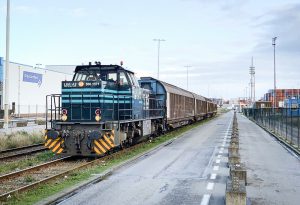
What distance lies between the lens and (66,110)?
51.7 ft

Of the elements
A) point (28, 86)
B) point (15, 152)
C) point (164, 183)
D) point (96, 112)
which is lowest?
point (15, 152)

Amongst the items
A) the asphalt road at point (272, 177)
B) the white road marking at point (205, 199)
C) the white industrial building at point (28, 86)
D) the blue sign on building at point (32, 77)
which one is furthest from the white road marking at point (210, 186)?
the blue sign on building at point (32, 77)

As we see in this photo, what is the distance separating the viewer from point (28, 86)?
60.9 m

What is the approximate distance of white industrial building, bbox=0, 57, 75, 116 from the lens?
→ 55.6 meters

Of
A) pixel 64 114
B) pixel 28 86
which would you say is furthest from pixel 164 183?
pixel 28 86

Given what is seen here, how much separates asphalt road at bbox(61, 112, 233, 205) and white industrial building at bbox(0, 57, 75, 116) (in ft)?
138

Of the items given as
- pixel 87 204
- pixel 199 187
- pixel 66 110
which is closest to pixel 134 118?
pixel 66 110

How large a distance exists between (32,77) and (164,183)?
5494 cm

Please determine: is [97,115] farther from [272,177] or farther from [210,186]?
[272,177]

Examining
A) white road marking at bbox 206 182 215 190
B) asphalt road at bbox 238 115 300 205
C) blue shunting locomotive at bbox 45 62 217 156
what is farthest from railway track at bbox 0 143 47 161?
asphalt road at bbox 238 115 300 205

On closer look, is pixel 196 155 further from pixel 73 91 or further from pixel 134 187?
pixel 134 187

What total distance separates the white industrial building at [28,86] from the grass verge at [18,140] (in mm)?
30460

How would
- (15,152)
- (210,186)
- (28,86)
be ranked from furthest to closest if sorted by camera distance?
(28,86), (15,152), (210,186)

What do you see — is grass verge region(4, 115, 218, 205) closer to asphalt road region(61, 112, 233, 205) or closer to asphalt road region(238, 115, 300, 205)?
asphalt road region(61, 112, 233, 205)
